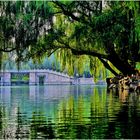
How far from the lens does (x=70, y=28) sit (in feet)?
83.0

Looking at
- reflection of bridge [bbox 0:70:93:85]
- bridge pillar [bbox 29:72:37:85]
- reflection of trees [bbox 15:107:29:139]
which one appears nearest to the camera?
reflection of trees [bbox 15:107:29:139]

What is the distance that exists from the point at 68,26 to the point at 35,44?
3.17 meters

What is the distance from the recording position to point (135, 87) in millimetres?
24766

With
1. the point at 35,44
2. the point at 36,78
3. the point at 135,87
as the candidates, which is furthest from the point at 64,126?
the point at 36,78

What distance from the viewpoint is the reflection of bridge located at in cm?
10638

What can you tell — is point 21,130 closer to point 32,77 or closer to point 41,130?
point 41,130

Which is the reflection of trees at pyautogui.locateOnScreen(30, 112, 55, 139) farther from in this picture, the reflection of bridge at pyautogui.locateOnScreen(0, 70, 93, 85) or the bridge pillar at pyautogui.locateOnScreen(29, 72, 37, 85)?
the bridge pillar at pyautogui.locateOnScreen(29, 72, 37, 85)

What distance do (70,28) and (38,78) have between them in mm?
85317

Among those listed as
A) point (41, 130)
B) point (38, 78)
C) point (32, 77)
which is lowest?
point (41, 130)

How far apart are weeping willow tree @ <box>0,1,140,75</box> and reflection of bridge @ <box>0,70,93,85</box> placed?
79285mm

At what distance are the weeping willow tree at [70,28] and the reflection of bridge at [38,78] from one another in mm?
79285

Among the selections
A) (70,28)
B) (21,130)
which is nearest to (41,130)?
(21,130)

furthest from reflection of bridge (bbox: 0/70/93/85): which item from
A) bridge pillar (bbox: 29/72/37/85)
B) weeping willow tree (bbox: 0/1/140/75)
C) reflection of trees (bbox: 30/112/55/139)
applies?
reflection of trees (bbox: 30/112/55/139)

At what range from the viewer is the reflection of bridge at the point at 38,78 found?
10638 cm
